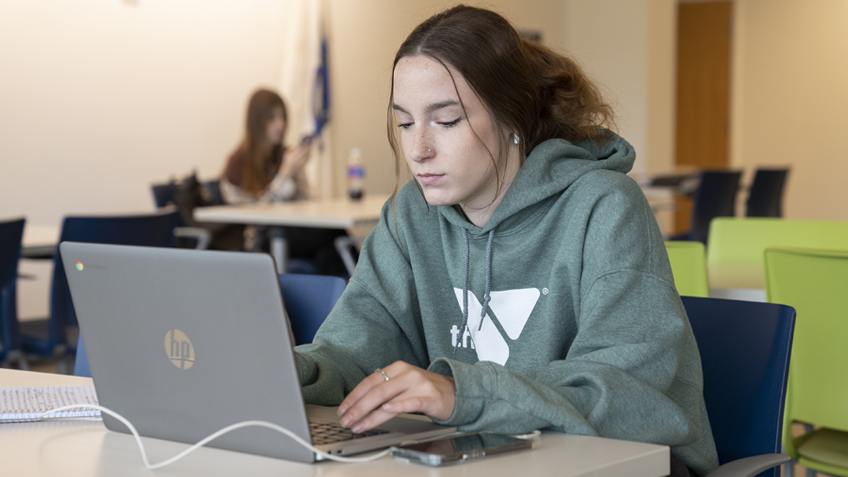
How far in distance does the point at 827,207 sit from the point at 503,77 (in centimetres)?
841

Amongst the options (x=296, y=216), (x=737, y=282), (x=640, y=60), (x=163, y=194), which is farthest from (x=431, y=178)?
(x=640, y=60)

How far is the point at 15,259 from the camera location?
2.79 meters

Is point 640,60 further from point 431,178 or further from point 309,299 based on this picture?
point 431,178

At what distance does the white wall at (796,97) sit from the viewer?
8.44 m

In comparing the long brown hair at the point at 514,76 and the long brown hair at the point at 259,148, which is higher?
the long brown hair at the point at 514,76

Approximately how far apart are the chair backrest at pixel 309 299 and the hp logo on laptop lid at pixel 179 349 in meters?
0.58

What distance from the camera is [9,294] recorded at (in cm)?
278

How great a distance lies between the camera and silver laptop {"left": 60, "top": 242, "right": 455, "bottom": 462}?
0.75 metres

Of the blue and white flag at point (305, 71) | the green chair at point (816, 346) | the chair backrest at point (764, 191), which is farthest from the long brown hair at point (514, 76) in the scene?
the blue and white flag at point (305, 71)

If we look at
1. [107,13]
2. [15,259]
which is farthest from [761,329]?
[107,13]

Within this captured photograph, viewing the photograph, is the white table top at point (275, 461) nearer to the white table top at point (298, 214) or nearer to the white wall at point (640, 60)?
the white table top at point (298, 214)

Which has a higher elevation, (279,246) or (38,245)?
(38,245)

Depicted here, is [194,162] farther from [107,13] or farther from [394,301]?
[394,301]

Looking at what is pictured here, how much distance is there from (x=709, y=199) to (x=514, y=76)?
4104 millimetres
